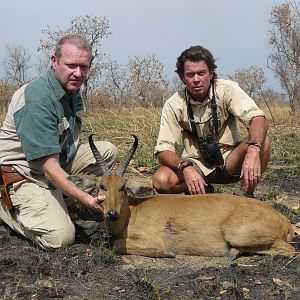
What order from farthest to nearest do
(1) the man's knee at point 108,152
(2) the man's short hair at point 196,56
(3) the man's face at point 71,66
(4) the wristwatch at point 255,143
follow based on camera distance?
1. (1) the man's knee at point 108,152
2. (2) the man's short hair at point 196,56
3. (4) the wristwatch at point 255,143
4. (3) the man's face at point 71,66

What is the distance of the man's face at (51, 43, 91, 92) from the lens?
223 inches

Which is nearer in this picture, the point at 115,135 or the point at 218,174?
the point at 218,174

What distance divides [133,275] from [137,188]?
57.7 inches

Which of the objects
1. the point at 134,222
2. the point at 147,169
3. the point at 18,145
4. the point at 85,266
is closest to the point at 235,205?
the point at 134,222

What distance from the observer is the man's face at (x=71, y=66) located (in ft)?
18.6

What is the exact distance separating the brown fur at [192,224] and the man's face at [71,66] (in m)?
1.11

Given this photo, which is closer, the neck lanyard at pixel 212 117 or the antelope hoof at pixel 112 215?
the antelope hoof at pixel 112 215

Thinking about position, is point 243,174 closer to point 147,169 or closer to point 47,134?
point 47,134

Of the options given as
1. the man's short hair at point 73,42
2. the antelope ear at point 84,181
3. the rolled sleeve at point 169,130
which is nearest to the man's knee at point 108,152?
the rolled sleeve at point 169,130

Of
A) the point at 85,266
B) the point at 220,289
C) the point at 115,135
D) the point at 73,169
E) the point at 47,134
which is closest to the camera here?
the point at 220,289

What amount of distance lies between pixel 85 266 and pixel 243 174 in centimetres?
207

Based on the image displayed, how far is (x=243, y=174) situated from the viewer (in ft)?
18.7

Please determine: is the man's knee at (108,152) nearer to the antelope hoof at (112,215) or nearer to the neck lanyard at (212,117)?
the neck lanyard at (212,117)

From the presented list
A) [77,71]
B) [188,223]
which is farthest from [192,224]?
[77,71]
